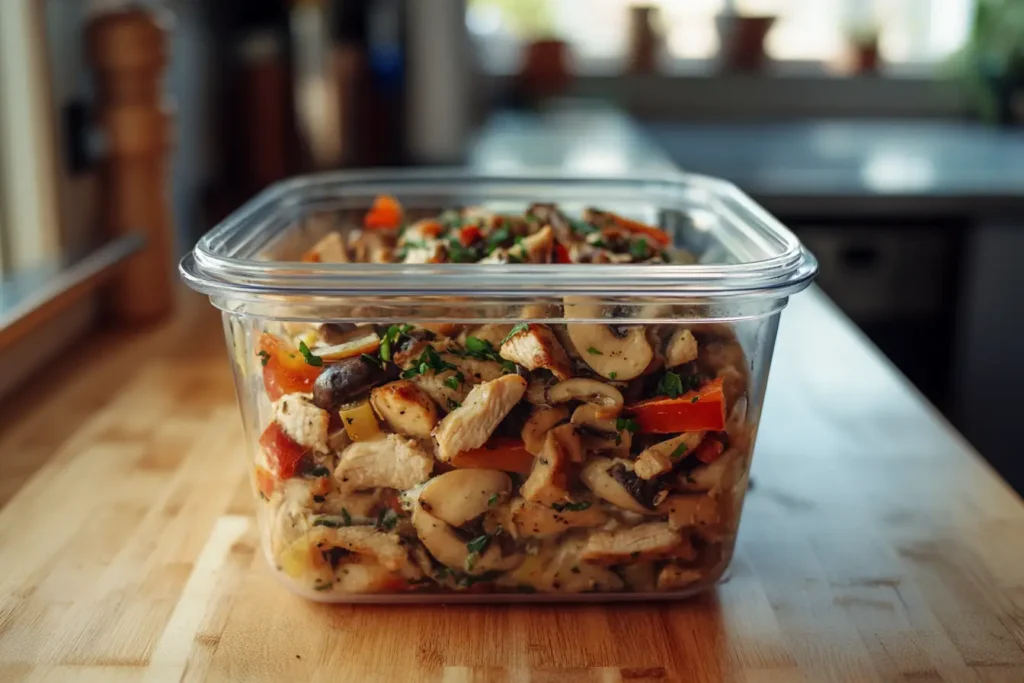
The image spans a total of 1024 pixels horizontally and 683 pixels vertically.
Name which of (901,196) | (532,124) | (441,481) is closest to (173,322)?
(441,481)

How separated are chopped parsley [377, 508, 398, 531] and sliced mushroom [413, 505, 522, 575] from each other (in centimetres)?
2

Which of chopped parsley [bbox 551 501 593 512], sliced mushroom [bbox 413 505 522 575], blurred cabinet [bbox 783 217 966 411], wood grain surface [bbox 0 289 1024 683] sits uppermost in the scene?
chopped parsley [bbox 551 501 593 512]

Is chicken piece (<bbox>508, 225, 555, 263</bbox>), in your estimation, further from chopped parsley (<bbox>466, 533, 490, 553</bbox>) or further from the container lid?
chopped parsley (<bbox>466, 533, 490, 553</bbox>)

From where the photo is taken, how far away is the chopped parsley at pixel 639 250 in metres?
0.86

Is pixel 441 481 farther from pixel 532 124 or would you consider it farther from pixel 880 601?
pixel 532 124

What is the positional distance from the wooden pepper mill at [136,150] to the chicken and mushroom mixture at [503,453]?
2.39ft

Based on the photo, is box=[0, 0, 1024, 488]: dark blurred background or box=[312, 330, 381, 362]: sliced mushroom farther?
box=[0, 0, 1024, 488]: dark blurred background

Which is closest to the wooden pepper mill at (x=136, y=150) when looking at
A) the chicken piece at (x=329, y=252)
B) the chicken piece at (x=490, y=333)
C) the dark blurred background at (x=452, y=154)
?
the dark blurred background at (x=452, y=154)

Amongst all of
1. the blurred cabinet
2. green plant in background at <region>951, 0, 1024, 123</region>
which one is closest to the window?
green plant in background at <region>951, 0, 1024, 123</region>

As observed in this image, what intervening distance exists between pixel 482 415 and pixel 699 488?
16 centimetres

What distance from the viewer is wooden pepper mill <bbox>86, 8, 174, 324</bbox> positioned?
1298mm

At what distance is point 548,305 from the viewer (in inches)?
26.6

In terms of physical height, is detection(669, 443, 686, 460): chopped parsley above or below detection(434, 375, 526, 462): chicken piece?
below

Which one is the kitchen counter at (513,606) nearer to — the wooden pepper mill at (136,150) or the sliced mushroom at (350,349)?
the sliced mushroom at (350,349)
